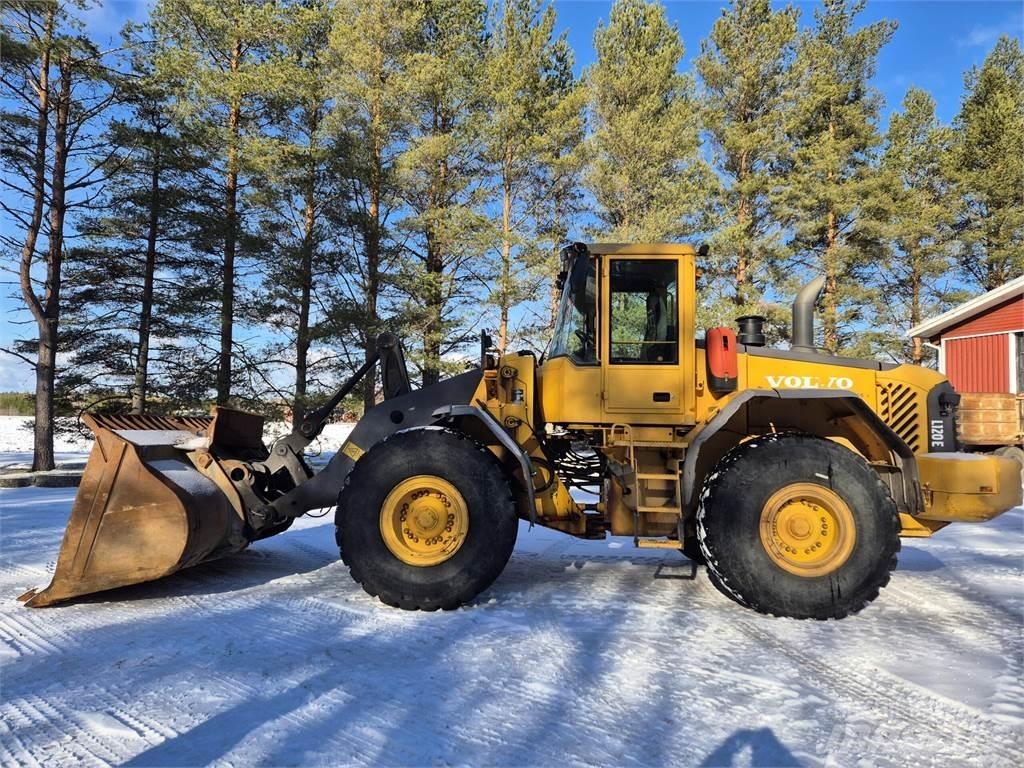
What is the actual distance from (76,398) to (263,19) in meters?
10.2

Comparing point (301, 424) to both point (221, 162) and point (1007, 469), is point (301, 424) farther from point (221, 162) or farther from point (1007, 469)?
point (221, 162)

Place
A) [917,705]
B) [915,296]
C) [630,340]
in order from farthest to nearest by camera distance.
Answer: [915,296] → [630,340] → [917,705]

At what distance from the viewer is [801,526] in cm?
373

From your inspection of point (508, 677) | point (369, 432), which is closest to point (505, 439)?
point (369, 432)

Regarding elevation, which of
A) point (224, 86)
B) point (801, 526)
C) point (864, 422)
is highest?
point (224, 86)

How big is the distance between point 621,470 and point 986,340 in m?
15.9

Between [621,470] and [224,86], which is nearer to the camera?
[621,470]

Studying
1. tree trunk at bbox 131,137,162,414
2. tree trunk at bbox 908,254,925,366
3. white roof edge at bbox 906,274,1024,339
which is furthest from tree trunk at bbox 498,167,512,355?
tree trunk at bbox 908,254,925,366

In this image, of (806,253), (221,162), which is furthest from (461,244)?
(806,253)

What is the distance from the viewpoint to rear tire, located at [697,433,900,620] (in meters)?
3.61

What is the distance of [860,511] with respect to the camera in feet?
11.9

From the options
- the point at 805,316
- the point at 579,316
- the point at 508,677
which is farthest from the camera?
the point at 805,316

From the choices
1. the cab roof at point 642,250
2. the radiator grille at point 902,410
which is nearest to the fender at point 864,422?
the radiator grille at point 902,410

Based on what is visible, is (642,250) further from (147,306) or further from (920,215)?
(920,215)
